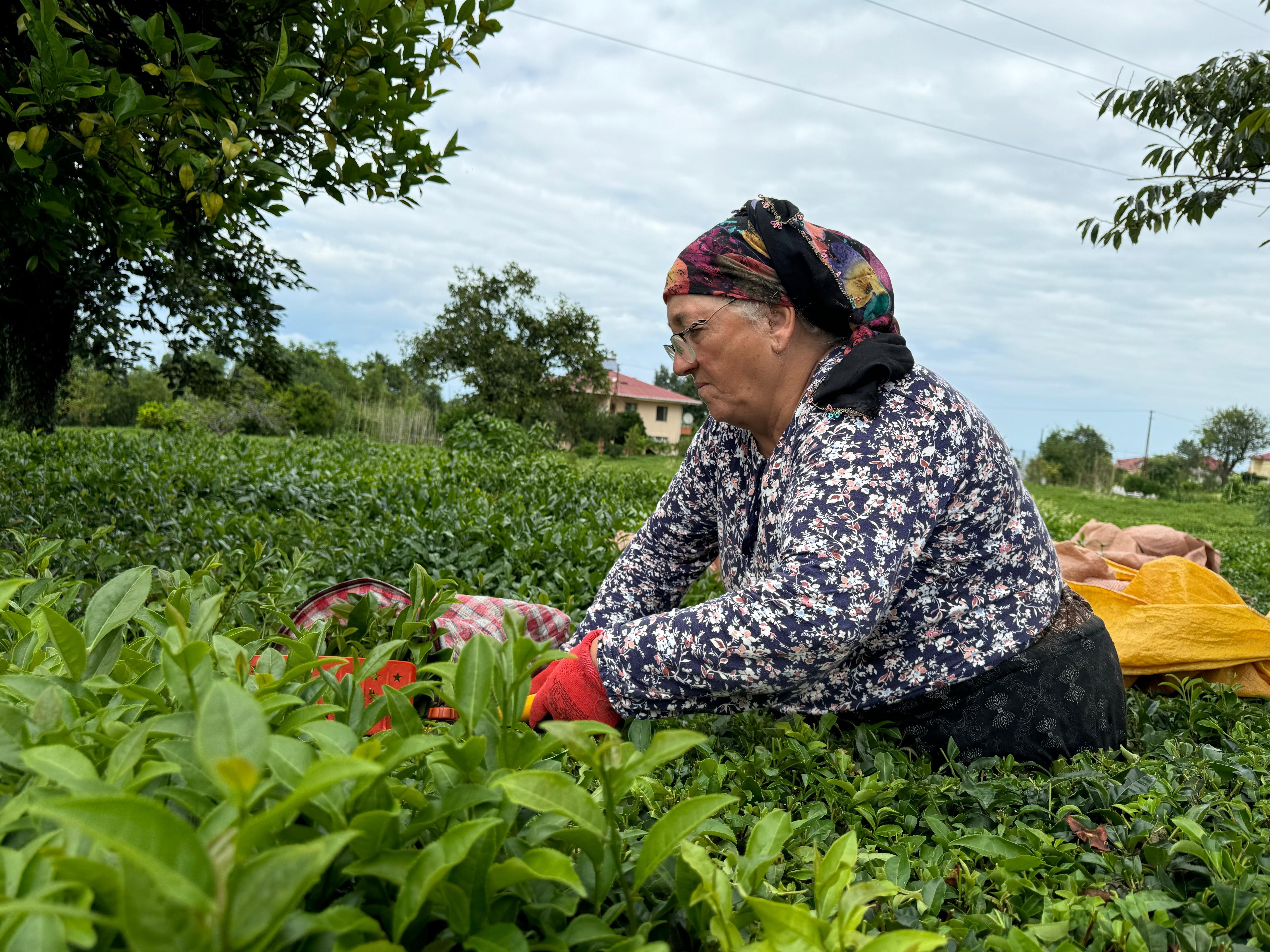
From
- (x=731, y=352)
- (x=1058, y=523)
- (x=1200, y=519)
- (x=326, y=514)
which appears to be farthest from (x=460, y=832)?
(x=1200, y=519)

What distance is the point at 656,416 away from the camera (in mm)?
63906

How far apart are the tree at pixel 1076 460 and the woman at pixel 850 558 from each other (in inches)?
1709

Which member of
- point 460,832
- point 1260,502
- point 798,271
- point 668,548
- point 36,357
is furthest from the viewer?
point 1260,502

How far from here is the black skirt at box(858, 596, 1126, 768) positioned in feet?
6.84

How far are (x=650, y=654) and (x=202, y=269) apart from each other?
942 centimetres

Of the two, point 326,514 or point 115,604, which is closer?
point 115,604

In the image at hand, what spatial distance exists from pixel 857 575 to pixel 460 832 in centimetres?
120

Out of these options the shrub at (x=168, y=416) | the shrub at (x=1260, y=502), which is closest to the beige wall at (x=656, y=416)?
the shrub at (x=168, y=416)

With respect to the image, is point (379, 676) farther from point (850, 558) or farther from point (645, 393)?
point (645, 393)

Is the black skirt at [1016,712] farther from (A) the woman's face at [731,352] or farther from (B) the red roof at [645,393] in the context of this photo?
(B) the red roof at [645,393]

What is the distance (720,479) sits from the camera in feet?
8.54

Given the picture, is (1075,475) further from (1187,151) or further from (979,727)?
(979,727)

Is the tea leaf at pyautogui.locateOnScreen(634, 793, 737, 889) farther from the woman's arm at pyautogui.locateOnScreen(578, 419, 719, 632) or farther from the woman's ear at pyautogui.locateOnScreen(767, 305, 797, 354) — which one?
the woman's arm at pyautogui.locateOnScreen(578, 419, 719, 632)

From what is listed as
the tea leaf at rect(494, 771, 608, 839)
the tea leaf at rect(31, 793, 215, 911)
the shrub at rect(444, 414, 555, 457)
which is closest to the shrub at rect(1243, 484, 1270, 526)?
the shrub at rect(444, 414, 555, 457)
